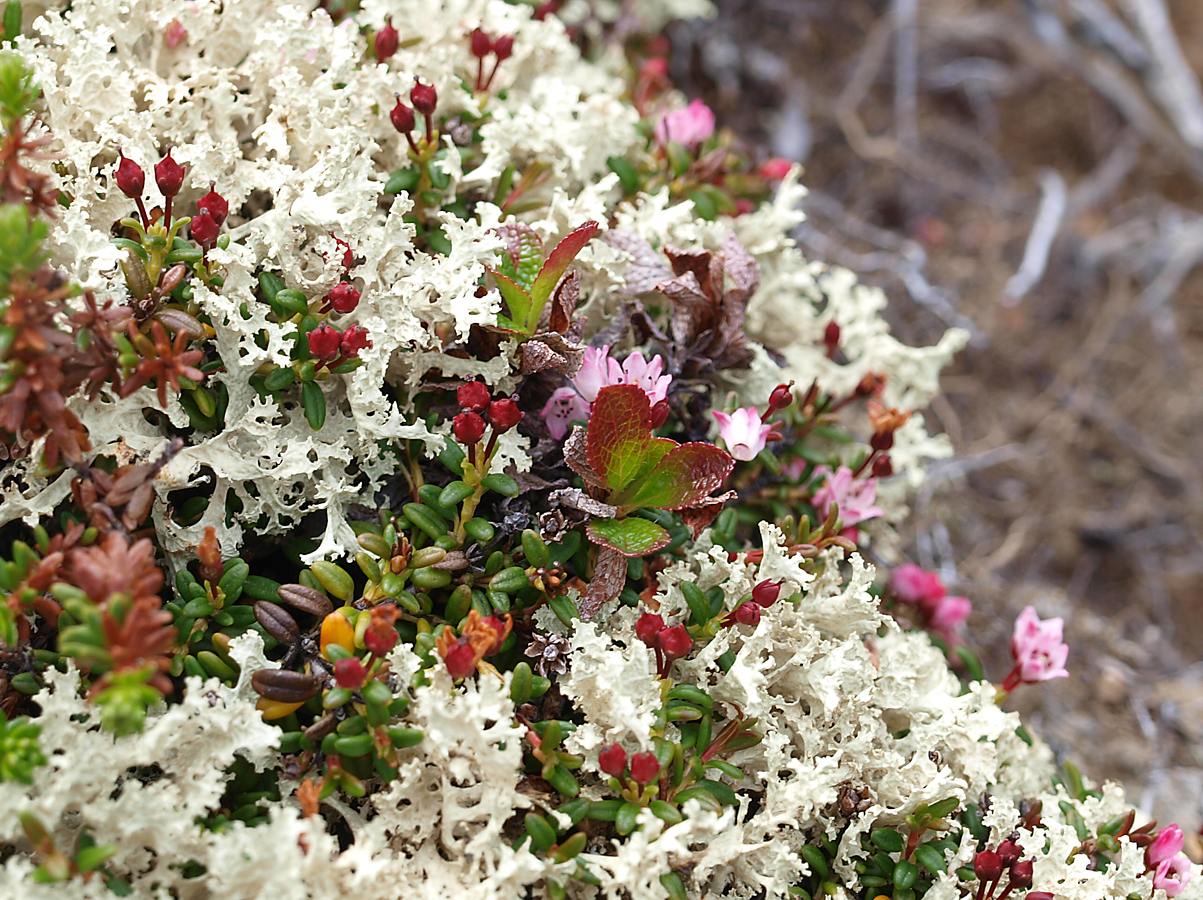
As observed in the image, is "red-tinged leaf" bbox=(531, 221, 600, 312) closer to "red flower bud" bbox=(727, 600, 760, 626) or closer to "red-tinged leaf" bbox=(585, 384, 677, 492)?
"red-tinged leaf" bbox=(585, 384, 677, 492)

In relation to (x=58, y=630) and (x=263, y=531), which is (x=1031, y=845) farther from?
(x=58, y=630)

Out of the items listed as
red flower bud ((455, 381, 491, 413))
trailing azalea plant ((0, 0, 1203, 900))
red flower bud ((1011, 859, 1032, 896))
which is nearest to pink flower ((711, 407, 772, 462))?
trailing azalea plant ((0, 0, 1203, 900))

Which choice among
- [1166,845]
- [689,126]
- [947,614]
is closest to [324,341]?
[689,126]

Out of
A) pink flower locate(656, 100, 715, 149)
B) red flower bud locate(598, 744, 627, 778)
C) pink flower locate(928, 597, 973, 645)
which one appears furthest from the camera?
pink flower locate(656, 100, 715, 149)

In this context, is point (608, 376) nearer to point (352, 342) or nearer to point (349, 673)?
point (352, 342)

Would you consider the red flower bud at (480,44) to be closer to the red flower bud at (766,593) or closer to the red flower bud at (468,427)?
the red flower bud at (468,427)
